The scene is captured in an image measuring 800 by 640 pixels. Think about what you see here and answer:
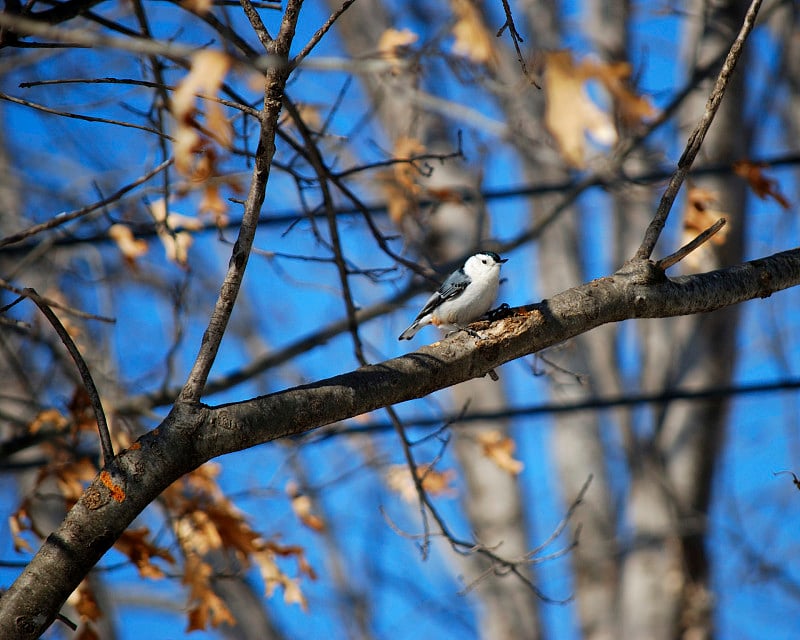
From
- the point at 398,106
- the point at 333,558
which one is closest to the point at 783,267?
the point at 398,106

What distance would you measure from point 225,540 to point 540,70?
297cm

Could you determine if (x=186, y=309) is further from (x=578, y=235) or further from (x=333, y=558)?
(x=333, y=558)

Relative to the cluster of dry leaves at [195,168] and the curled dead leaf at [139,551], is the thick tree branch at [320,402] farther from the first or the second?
the curled dead leaf at [139,551]

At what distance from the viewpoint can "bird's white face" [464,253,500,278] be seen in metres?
3.34

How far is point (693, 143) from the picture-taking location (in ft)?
7.14

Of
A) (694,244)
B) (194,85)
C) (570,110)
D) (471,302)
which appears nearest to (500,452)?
(471,302)

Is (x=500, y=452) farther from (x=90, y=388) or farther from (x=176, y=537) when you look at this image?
(x=90, y=388)

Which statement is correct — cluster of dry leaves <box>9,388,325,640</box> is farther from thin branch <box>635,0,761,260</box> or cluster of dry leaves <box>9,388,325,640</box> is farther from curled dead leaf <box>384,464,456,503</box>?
thin branch <box>635,0,761,260</box>

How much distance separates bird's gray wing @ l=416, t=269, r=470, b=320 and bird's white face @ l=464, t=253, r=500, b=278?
0.06 m

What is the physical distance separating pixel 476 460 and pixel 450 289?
3783mm

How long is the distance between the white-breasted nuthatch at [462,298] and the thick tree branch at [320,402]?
118cm

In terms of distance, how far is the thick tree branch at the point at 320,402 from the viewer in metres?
1.61

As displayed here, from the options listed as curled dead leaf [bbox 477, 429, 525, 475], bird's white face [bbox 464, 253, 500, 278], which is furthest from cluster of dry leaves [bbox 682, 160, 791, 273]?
curled dead leaf [bbox 477, 429, 525, 475]

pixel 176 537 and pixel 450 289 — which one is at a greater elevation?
pixel 450 289
